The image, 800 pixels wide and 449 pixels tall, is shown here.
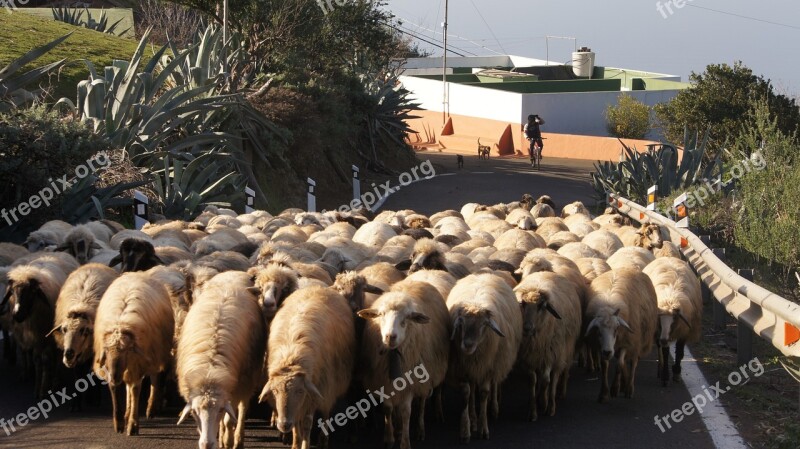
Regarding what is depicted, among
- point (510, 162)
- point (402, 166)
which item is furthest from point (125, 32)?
point (510, 162)

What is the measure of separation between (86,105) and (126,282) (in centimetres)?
1007

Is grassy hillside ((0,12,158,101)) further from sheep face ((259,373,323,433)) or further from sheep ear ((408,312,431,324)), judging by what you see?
sheep face ((259,373,323,433))

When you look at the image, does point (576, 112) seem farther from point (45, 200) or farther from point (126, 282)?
point (126, 282)

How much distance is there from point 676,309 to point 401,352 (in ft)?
11.4

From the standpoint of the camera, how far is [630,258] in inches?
472

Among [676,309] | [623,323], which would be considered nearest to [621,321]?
[623,323]

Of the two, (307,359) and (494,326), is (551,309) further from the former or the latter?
(307,359)

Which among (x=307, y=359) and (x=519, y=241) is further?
(x=519, y=241)

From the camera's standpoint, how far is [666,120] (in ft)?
128

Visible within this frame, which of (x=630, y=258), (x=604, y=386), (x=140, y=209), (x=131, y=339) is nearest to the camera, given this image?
(x=131, y=339)

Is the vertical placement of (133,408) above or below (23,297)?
below

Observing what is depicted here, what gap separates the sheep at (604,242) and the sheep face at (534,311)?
3832 millimetres

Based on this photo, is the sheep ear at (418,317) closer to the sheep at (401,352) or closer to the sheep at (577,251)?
the sheep at (401,352)

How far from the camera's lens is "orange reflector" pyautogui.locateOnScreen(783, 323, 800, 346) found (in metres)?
7.96
